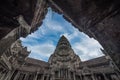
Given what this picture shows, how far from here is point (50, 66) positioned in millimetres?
20984

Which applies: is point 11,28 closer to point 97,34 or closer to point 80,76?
point 97,34

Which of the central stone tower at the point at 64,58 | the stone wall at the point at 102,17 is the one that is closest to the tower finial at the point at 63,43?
the central stone tower at the point at 64,58

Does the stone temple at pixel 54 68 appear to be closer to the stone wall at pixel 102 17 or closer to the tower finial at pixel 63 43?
the tower finial at pixel 63 43

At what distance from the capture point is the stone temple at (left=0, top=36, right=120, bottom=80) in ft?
50.1

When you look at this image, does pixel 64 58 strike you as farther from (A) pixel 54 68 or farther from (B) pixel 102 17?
(B) pixel 102 17

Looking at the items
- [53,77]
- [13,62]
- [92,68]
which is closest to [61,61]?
[53,77]

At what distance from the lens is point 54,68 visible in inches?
807

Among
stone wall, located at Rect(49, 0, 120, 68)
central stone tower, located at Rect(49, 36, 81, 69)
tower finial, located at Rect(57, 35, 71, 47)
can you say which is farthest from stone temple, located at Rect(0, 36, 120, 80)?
stone wall, located at Rect(49, 0, 120, 68)

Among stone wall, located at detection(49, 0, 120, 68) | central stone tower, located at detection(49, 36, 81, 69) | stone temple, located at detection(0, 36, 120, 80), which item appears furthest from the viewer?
central stone tower, located at detection(49, 36, 81, 69)

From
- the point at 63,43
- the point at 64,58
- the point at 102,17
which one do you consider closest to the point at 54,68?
the point at 64,58

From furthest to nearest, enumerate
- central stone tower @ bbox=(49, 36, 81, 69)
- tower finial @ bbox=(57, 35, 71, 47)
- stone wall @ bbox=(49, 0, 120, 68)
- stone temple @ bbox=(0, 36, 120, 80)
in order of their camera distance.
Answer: tower finial @ bbox=(57, 35, 71, 47)
central stone tower @ bbox=(49, 36, 81, 69)
stone temple @ bbox=(0, 36, 120, 80)
stone wall @ bbox=(49, 0, 120, 68)

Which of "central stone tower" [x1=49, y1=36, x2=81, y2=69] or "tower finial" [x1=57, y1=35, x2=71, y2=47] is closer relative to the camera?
"central stone tower" [x1=49, y1=36, x2=81, y2=69]

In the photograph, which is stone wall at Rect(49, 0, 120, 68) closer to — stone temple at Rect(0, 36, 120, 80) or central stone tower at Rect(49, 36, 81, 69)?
stone temple at Rect(0, 36, 120, 80)

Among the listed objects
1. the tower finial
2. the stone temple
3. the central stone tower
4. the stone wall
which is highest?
the tower finial
